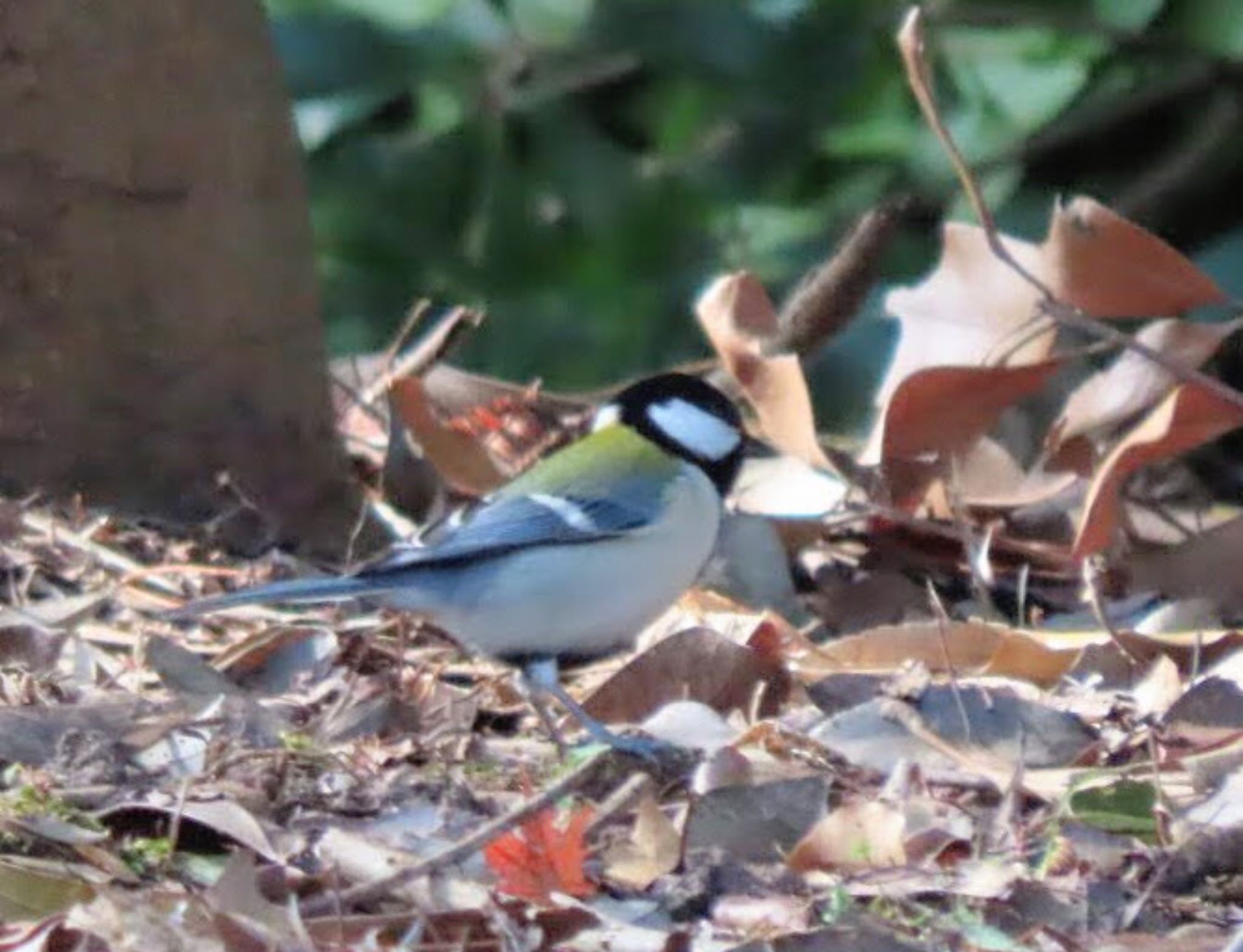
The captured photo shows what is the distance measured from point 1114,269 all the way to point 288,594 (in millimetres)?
1161

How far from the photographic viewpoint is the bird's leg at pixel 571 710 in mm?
2539

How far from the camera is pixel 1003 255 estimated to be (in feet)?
9.70

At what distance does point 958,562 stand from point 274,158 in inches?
43.6

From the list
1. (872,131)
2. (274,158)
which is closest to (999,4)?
(872,131)

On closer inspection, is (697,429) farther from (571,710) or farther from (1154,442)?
(571,710)

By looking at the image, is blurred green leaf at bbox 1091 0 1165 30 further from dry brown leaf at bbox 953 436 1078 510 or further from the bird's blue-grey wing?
the bird's blue-grey wing

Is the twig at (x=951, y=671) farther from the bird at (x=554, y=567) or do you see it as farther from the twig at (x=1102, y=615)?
the bird at (x=554, y=567)

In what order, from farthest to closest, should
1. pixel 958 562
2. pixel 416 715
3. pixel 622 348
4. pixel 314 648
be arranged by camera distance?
pixel 622 348
pixel 958 562
pixel 314 648
pixel 416 715

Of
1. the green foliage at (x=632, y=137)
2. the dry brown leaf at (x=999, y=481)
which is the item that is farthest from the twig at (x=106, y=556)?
the green foliage at (x=632, y=137)

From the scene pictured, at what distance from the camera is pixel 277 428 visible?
11.5 feet

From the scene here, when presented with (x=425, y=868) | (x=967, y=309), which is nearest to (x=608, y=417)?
(x=967, y=309)

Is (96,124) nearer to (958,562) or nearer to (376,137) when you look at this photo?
(958,562)

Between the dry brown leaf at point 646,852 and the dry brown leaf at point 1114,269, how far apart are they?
4.20 feet

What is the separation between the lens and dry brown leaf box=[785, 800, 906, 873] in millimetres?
2232
